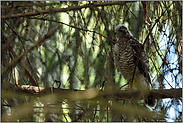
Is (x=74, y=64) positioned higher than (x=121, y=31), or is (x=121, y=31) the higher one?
Answer: (x=121, y=31)

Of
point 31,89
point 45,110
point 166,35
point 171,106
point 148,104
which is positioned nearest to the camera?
point 45,110

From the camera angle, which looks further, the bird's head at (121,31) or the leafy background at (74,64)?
the bird's head at (121,31)

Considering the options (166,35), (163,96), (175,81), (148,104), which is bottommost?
(148,104)

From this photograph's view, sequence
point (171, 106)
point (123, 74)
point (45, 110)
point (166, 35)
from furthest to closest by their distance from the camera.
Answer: point (123, 74)
point (166, 35)
point (171, 106)
point (45, 110)

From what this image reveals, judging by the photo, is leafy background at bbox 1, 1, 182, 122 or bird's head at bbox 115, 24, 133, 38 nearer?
leafy background at bbox 1, 1, 182, 122

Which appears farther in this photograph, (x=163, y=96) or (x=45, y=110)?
(x=163, y=96)

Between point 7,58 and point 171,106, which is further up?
point 7,58

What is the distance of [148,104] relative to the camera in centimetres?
260

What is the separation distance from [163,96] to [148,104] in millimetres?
1309

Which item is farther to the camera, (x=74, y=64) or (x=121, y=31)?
(x=121, y=31)

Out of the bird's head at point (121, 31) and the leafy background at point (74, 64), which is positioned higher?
the bird's head at point (121, 31)

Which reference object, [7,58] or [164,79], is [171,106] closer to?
[164,79]

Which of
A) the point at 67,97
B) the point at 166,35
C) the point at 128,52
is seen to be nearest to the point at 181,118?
the point at 166,35

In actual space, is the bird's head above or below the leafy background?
above
